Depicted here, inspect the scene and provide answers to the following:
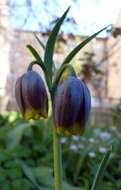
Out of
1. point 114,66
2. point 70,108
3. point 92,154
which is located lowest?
point 92,154

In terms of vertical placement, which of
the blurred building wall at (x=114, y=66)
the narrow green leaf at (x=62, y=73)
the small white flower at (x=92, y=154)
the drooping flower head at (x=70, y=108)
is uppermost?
the blurred building wall at (x=114, y=66)

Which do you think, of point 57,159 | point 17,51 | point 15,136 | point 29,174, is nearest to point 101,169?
point 57,159

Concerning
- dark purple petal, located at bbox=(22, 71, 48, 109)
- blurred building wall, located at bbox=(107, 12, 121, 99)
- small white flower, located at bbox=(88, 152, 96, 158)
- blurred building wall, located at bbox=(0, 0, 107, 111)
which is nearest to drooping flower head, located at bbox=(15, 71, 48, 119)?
dark purple petal, located at bbox=(22, 71, 48, 109)

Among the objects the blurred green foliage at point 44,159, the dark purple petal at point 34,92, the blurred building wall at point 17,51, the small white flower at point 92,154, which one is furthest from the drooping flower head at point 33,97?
the blurred building wall at point 17,51

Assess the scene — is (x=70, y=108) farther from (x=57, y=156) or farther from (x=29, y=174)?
(x=29, y=174)

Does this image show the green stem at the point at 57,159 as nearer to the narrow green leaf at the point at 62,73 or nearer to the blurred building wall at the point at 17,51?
the narrow green leaf at the point at 62,73

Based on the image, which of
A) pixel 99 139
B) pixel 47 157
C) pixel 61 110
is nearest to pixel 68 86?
pixel 61 110
